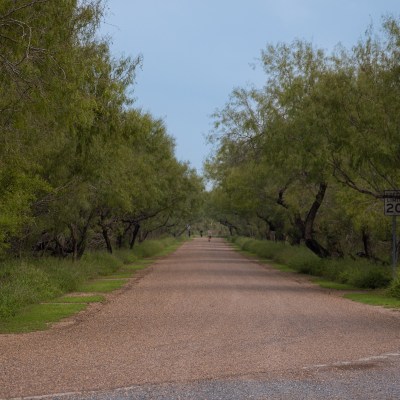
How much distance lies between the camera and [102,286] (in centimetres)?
2797

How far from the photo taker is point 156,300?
22.2 metres

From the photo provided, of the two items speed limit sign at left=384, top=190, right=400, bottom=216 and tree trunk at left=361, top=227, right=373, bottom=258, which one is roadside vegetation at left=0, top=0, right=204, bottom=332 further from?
tree trunk at left=361, top=227, right=373, bottom=258

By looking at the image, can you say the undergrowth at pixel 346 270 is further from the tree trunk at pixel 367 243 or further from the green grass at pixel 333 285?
the tree trunk at pixel 367 243

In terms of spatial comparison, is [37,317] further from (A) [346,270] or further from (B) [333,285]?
(A) [346,270]

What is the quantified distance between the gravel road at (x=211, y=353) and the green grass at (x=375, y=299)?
3.28 feet

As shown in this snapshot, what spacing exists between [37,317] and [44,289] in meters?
5.85

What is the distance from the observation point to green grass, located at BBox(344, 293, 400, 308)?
69.8 feet

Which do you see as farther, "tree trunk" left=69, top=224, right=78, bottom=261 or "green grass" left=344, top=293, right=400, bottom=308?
"tree trunk" left=69, top=224, right=78, bottom=261

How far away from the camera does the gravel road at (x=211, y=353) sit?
896 cm

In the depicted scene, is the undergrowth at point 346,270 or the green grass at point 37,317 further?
the undergrowth at point 346,270

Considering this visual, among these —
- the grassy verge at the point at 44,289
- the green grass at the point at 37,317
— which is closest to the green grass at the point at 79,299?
the grassy verge at the point at 44,289

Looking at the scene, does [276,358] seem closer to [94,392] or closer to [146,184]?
[94,392]

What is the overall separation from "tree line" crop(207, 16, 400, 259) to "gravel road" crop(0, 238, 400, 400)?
5.85 metres

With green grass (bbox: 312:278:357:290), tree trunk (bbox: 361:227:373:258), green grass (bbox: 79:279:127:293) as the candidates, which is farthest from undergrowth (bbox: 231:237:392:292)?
green grass (bbox: 79:279:127:293)
